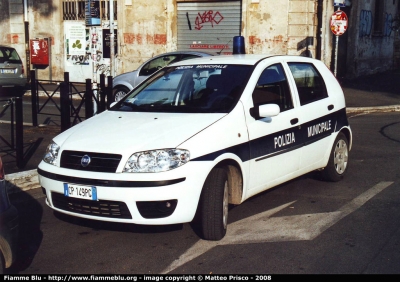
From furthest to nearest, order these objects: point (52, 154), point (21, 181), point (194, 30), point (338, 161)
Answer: point (194, 30), point (338, 161), point (21, 181), point (52, 154)

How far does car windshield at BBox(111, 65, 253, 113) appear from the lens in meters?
6.29

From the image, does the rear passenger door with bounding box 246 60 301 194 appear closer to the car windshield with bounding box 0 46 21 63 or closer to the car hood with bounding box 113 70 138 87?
the car hood with bounding box 113 70 138 87

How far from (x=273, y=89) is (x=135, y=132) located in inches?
70.1

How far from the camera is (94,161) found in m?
5.46

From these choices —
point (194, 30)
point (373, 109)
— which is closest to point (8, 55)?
point (194, 30)

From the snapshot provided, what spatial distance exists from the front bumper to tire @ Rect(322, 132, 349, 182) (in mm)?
2857

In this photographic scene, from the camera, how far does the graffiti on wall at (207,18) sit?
22.5 m

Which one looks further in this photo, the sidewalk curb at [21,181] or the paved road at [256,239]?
the sidewalk curb at [21,181]

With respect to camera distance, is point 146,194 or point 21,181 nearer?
point 146,194

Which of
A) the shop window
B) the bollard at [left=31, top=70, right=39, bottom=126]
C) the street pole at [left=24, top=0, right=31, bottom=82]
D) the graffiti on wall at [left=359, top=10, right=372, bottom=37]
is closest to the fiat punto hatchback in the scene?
the bollard at [left=31, top=70, right=39, bottom=126]

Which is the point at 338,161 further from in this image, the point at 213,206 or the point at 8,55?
the point at 8,55

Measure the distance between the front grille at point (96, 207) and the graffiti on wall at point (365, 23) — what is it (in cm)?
2026

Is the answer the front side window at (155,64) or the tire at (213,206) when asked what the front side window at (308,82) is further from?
the front side window at (155,64)

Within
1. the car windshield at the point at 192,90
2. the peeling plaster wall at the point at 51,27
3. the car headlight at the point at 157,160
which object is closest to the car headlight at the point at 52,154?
the car headlight at the point at 157,160
